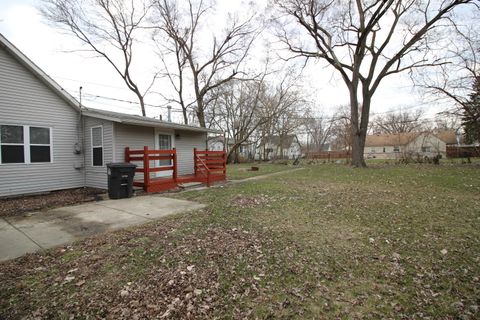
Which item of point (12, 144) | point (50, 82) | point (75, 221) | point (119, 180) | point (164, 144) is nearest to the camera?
point (75, 221)

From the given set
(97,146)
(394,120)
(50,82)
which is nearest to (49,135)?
(97,146)

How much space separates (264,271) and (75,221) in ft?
14.3

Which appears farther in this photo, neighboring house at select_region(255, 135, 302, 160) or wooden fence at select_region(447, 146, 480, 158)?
neighboring house at select_region(255, 135, 302, 160)

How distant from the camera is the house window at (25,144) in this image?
7.72 m

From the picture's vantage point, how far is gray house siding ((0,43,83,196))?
25.5 ft

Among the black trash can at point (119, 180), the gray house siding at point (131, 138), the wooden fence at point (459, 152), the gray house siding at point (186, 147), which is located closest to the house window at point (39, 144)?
the gray house siding at point (131, 138)

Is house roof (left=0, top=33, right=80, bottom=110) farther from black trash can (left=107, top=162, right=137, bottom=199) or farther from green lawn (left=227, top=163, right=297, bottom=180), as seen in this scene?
green lawn (left=227, top=163, right=297, bottom=180)

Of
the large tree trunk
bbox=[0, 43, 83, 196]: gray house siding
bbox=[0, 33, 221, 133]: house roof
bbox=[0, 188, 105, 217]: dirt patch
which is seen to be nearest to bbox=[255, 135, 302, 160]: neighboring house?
the large tree trunk

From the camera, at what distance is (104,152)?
894 centimetres

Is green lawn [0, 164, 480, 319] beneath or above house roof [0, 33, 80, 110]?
beneath

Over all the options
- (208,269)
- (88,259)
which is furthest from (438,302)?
(88,259)

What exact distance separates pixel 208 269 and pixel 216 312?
0.75 meters

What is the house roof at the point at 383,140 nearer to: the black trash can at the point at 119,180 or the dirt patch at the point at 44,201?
the black trash can at the point at 119,180

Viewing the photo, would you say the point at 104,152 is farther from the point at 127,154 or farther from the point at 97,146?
the point at 127,154
